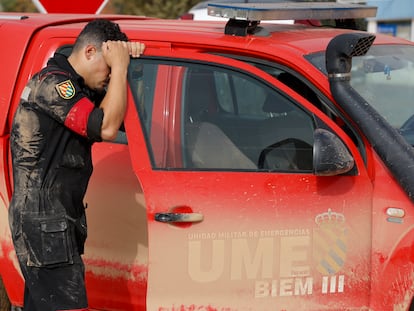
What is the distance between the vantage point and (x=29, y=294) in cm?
350

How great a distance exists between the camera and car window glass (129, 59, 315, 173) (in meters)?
3.38

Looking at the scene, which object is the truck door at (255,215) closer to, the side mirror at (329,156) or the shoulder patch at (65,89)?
the side mirror at (329,156)

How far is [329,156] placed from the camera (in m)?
3.14

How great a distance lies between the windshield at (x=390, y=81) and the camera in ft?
11.8

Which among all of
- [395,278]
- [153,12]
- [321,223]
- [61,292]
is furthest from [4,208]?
[153,12]

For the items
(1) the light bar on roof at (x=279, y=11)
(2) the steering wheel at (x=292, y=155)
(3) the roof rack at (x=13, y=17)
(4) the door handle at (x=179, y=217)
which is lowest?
(4) the door handle at (x=179, y=217)

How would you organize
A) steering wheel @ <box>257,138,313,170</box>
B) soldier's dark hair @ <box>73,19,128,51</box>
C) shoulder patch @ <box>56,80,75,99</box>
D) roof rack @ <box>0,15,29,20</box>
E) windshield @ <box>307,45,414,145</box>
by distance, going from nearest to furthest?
shoulder patch @ <box>56,80,75,99</box>
soldier's dark hair @ <box>73,19,128,51</box>
steering wheel @ <box>257,138,313,170</box>
windshield @ <box>307,45,414,145</box>
roof rack @ <box>0,15,29,20</box>

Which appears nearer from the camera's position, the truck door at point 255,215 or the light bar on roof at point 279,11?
the truck door at point 255,215

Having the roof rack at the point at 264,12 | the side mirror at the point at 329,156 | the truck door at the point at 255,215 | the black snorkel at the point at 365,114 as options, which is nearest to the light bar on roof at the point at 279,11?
the roof rack at the point at 264,12

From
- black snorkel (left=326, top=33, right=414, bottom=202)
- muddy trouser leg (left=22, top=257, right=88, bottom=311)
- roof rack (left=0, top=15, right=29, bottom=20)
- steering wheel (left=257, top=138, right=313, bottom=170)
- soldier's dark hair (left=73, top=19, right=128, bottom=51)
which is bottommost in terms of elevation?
muddy trouser leg (left=22, top=257, right=88, bottom=311)

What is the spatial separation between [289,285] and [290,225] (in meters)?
0.25

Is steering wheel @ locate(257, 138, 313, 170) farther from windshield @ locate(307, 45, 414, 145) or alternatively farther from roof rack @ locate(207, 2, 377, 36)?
roof rack @ locate(207, 2, 377, 36)

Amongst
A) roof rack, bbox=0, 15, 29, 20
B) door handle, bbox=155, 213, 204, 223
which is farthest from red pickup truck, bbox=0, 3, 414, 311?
roof rack, bbox=0, 15, 29, 20

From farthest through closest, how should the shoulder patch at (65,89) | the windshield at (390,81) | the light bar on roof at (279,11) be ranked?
the windshield at (390,81) < the light bar on roof at (279,11) < the shoulder patch at (65,89)
